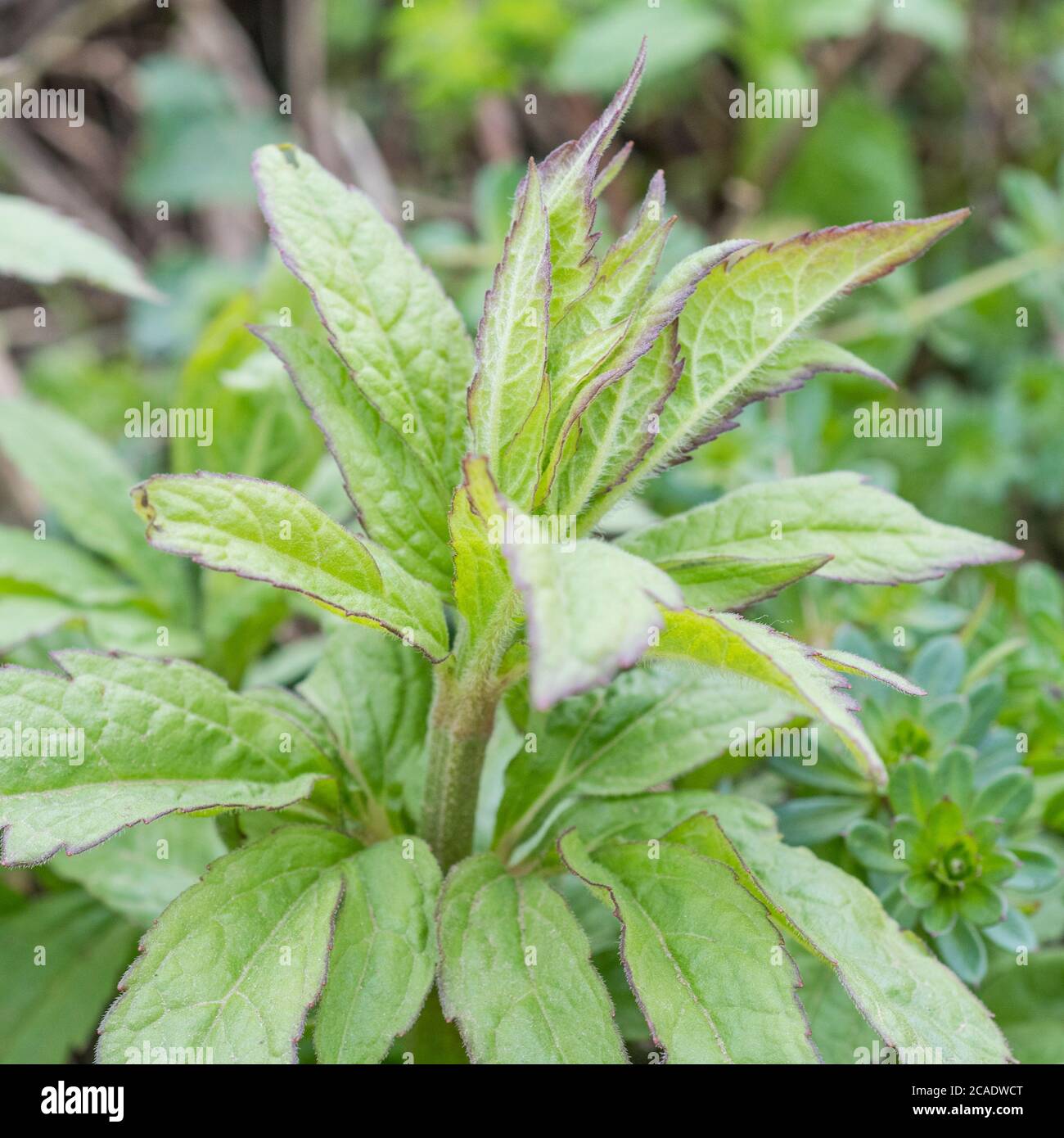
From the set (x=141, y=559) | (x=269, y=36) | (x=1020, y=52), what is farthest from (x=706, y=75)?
(x=141, y=559)

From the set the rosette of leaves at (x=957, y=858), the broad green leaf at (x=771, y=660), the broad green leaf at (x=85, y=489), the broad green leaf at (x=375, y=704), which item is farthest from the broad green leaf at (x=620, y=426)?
the broad green leaf at (x=85, y=489)

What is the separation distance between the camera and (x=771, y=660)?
94 cm

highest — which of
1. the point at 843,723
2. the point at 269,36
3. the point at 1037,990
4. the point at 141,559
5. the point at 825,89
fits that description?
the point at 269,36

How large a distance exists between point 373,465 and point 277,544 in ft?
0.68

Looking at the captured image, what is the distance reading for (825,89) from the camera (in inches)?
143

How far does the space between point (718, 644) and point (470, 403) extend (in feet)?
1.19

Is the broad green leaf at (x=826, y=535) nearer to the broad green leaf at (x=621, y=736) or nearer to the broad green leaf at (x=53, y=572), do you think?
the broad green leaf at (x=621, y=736)

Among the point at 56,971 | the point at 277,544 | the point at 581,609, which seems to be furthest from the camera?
the point at 56,971

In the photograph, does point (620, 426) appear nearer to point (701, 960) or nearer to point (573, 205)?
point (573, 205)

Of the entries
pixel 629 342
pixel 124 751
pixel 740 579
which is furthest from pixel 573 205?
pixel 124 751

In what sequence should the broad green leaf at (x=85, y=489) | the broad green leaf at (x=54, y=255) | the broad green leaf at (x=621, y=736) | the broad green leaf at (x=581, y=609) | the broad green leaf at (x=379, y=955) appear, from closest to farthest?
the broad green leaf at (x=581, y=609) < the broad green leaf at (x=379, y=955) < the broad green leaf at (x=621, y=736) < the broad green leaf at (x=54, y=255) < the broad green leaf at (x=85, y=489)

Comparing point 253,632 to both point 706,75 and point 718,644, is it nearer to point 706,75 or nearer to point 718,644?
point 718,644

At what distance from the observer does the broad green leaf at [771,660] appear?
90 cm

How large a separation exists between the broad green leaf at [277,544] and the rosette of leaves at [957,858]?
2.46 ft
